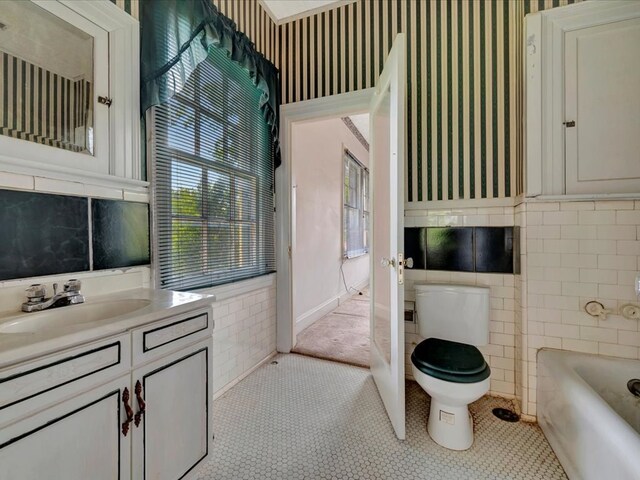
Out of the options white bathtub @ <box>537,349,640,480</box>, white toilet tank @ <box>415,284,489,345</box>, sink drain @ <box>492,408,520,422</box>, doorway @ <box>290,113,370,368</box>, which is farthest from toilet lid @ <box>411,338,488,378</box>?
doorway @ <box>290,113,370,368</box>

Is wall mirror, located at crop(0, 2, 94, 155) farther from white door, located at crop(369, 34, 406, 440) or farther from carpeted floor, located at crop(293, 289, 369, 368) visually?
carpeted floor, located at crop(293, 289, 369, 368)

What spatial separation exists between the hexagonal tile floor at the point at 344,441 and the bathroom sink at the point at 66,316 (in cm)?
82

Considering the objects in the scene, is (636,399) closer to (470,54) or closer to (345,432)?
(345,432)

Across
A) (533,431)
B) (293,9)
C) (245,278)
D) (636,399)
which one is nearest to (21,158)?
(245,278)

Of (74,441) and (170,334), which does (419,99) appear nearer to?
(170,334)

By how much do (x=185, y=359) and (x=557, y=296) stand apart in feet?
6.39

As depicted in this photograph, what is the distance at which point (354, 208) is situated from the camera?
508 cm

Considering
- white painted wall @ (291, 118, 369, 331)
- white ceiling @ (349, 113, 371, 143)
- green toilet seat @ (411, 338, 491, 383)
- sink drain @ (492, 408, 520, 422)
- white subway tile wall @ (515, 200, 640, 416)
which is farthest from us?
white ceiling @ (349, 113, 371, 143)

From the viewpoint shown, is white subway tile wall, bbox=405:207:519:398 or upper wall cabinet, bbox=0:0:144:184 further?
white subway tile wall, bbox=405:207:519:398

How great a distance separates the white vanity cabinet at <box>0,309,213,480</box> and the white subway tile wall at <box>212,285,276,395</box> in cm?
67

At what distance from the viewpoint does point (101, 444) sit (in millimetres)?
837

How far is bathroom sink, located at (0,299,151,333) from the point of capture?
892 mm

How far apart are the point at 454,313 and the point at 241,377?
153cm

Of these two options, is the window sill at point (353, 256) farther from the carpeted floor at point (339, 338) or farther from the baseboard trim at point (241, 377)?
the baseboard trim at point (241, 377)
